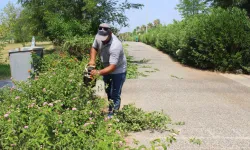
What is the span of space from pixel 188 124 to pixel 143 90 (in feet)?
10.5

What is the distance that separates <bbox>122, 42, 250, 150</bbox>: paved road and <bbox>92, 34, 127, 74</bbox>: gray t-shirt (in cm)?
111

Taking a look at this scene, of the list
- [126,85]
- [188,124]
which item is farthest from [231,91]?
[188,124]

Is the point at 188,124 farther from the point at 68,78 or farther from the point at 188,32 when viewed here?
the point at 188,32

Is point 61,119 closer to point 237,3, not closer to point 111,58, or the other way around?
point 111,58

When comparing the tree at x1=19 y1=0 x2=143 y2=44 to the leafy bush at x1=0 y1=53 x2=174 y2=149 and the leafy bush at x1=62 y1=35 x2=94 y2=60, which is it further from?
the leafy bush at x1=0 y1=53 x2=174 y2=149

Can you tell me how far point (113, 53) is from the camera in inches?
184

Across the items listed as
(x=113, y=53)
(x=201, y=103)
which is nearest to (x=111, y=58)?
(x=113, y=53)

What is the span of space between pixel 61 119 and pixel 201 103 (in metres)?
4.50

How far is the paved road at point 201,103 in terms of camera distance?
4.71 m

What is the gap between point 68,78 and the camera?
5035 mm

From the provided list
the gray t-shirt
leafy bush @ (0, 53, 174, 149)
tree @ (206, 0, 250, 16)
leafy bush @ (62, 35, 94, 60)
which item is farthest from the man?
tree @ (206, 0, 250, 16)

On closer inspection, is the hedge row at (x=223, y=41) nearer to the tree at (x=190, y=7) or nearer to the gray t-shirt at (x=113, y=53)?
the gray t-shirt at (x=113, y=53)

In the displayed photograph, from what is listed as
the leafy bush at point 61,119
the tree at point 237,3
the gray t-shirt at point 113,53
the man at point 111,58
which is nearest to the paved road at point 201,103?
the leafy bush at point 61,119

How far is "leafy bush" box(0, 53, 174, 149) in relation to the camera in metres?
2.91
